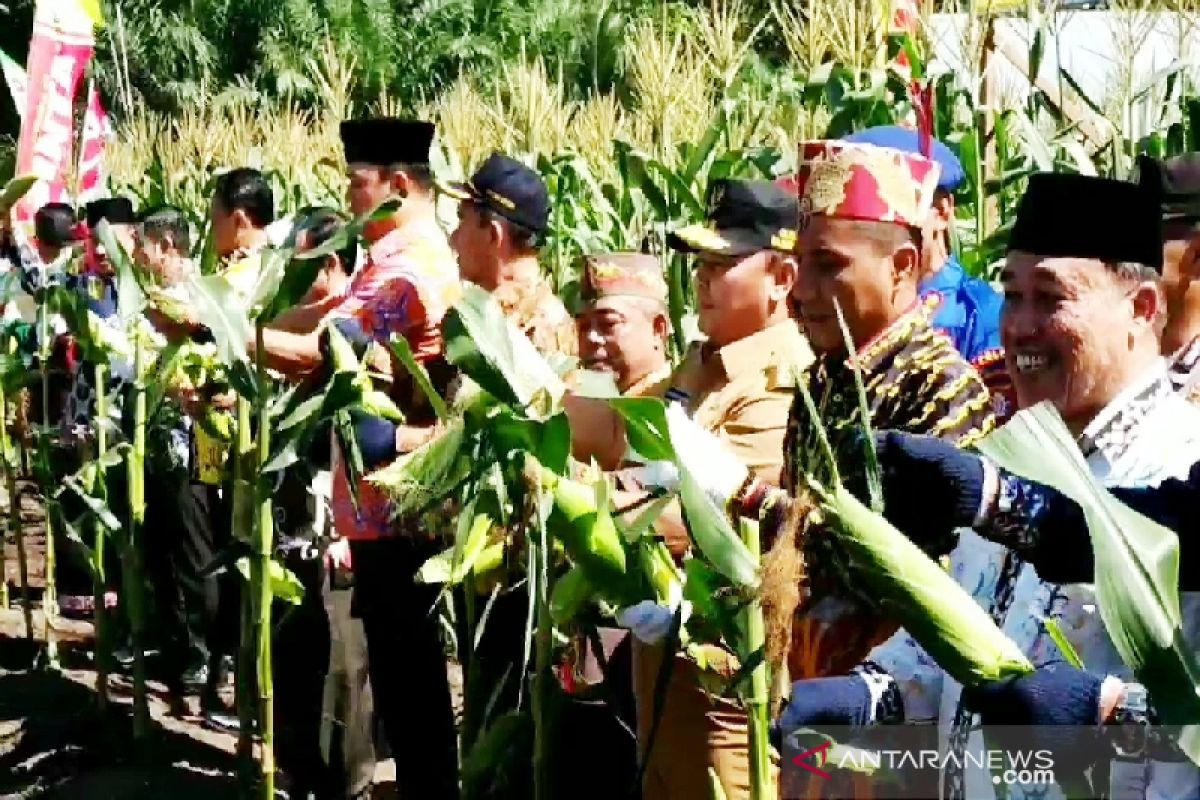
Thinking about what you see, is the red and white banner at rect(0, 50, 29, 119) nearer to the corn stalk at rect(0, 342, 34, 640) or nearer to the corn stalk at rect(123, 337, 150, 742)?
the corn stalk at rect(0, 342, 34, 640)

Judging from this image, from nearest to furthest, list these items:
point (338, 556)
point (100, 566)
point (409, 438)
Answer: point (409, 438) → point (338, 556) → point (100, 566)

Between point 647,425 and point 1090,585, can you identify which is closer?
Answer: point 1090,585

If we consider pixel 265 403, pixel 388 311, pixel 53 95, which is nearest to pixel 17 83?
pixel 53 95

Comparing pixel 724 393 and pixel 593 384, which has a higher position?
pixel 593 384

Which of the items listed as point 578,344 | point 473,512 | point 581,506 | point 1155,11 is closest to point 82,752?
point 578,344

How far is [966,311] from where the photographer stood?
3.30 metres

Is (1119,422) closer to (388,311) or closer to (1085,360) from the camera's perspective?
(1085,360)

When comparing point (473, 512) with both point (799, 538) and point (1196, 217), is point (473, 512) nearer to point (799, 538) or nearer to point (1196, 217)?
point (799, 538)

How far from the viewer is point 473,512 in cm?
271

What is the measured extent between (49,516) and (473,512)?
14.3 ft

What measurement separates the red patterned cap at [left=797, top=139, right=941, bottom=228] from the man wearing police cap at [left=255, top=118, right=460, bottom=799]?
1.40m

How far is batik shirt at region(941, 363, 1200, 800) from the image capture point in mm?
2002

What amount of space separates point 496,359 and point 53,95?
27.6 ft

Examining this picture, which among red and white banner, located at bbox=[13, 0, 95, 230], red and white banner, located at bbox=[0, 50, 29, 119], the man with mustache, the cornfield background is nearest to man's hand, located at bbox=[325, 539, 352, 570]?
the cornfield background
